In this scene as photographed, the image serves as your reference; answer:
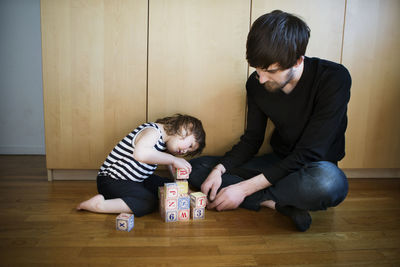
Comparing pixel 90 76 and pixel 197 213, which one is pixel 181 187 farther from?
pixel 90 76

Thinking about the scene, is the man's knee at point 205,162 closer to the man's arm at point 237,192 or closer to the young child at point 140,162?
the young child at point 140,162

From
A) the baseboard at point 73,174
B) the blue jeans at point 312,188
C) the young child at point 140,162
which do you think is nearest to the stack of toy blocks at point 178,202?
the young child at point 140,162

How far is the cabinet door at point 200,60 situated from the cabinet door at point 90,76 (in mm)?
90

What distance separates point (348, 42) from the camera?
2002 mm

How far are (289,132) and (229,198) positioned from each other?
1.55 ft

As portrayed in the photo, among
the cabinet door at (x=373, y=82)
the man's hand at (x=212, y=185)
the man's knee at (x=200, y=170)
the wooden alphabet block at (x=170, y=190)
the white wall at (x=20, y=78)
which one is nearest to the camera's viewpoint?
the wooden alphabet block at (x=170, y=190)

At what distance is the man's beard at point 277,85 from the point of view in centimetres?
143

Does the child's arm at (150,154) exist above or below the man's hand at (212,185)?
above

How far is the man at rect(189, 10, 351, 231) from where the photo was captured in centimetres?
125

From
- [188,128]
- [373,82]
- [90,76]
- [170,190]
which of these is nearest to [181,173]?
[170,190]

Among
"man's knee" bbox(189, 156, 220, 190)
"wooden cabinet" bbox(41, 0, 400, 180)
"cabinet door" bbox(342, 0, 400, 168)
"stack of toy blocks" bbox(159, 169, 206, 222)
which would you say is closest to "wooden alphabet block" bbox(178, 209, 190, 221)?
"stack of toy blocks" bbox(159, 169, 206, 222)

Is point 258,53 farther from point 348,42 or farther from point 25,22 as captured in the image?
point 25,22

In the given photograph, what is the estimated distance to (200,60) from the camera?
1.93m

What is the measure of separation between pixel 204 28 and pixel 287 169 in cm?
102
